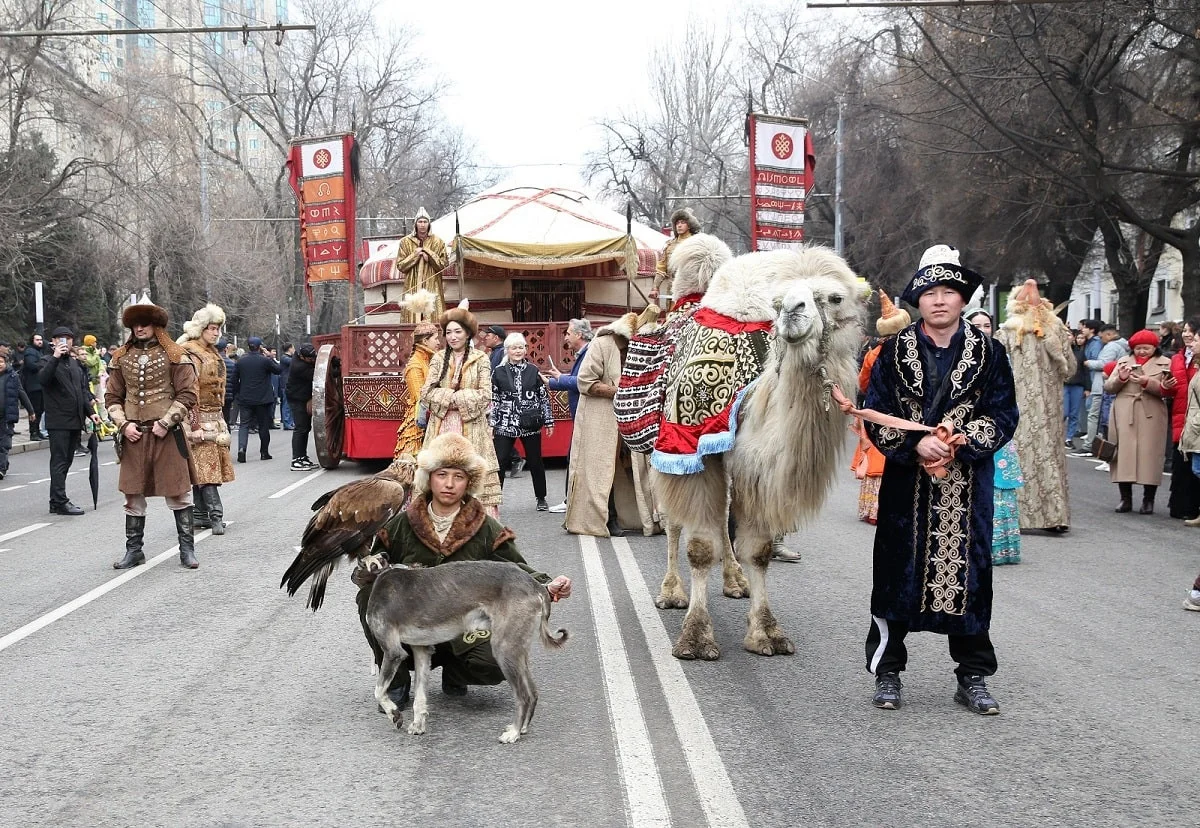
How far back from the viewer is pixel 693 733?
5.13 m

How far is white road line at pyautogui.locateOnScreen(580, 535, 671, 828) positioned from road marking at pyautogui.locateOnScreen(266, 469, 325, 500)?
741 cm

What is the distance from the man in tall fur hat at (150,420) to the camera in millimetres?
9461

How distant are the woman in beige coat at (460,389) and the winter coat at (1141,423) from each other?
21.9ft

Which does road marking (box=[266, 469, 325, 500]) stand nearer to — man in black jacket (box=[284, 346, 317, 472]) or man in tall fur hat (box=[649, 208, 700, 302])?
man in black jacket (box=[284, 346, 317, 472])

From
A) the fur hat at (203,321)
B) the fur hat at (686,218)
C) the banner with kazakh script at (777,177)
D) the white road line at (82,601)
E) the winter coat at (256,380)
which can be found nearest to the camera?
the white road line at (82,601)

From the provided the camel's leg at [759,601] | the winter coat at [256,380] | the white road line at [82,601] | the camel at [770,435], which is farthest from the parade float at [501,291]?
the camel's leg at [759,601]

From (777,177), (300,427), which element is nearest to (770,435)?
(300,427)

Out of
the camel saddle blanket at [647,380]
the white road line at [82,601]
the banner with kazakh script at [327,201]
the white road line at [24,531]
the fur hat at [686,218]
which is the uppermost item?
the banner with kazakh script at [327,201]

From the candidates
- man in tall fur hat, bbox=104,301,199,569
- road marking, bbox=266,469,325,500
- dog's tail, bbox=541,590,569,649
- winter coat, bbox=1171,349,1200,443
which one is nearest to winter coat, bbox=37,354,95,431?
road marking, bbox=266,469,325,500

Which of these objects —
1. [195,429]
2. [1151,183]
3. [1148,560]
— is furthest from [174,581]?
[1151,183]

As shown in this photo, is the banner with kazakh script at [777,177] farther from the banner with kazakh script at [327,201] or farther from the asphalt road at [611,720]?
the asphalt road at [611,720]

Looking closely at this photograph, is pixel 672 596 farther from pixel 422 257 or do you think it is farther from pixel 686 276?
pixel 422 257

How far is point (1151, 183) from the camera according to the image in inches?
912

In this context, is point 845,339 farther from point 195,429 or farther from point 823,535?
point 195,429
